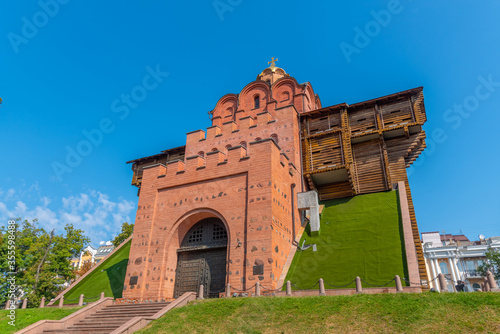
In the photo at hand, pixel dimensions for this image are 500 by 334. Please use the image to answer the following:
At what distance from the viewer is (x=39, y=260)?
2630 centimetres

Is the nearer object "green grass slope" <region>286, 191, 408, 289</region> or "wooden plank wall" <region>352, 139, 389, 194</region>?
"green grass slope" <region>286, 191, 408, 289</region>

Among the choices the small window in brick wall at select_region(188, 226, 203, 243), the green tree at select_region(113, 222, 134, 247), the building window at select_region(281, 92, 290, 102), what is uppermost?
the building window at select_region(281, 92, 290, 102)

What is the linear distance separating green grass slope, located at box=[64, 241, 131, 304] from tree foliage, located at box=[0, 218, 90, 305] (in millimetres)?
4929

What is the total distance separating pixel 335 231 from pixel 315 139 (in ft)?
21.2

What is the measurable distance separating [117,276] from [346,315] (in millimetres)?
14849

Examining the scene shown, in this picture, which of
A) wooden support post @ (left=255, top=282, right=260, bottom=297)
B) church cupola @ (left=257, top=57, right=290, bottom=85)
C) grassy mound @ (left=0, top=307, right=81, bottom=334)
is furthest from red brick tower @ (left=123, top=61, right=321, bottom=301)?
church cupola @ (left=257, top=57, right=290, bottom=85)

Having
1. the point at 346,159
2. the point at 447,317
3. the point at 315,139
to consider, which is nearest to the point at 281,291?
the point at 447,317

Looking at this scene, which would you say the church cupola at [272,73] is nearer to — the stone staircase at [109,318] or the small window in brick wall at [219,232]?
the small window in brick wall at [219,232]

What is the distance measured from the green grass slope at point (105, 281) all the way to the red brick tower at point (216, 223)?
8.27 feet

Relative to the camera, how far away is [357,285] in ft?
43.1

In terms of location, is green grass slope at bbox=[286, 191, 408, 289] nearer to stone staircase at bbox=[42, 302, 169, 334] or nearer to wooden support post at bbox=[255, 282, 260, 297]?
wooden support post at bbox=[255, 282, 260, 297]

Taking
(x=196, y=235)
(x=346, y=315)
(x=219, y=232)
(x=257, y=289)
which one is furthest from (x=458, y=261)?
(x=346, y=315)

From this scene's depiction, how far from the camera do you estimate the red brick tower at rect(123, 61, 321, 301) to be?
15.7 meters

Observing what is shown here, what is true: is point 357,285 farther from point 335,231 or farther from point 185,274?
point 185,274
